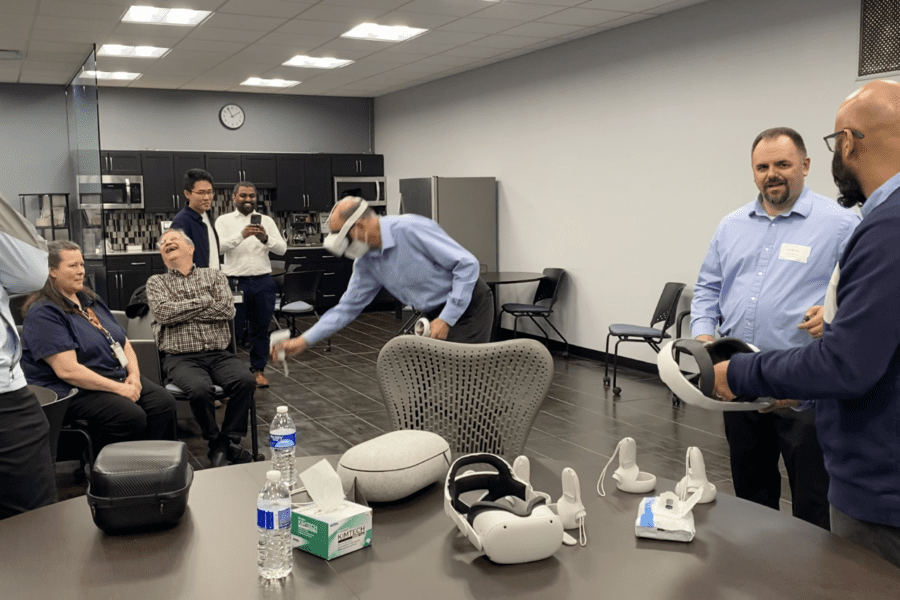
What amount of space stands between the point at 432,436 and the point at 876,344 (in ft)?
3.16

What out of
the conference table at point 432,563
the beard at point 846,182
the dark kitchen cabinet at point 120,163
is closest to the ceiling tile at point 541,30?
the dark kitchen cabinet at point 120,163

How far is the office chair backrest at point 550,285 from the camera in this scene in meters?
8.27

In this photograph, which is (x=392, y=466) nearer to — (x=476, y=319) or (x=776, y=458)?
(x=776, y=458)

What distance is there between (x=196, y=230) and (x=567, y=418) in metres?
3.15

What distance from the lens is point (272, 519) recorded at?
4.80 ft

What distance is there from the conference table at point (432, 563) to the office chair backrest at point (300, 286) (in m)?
6.86

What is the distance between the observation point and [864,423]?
169 cm

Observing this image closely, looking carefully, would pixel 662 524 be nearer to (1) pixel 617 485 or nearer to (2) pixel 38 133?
(1) pixel 617 485

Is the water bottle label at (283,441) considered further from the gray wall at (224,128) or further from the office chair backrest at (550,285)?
the gray wall at (224,128)

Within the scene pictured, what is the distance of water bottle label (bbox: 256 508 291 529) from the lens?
57.6 inches

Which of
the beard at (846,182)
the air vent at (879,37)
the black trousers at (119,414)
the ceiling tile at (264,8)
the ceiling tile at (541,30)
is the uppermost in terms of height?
the ceiling tile at (541,30)

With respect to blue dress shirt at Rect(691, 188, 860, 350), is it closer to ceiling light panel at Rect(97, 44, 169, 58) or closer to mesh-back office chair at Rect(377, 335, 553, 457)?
mesh-back office chair at Rect(377, 335, 553, 457)

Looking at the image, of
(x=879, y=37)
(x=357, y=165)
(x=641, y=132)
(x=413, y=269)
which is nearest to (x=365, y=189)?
(x=357, y=165)

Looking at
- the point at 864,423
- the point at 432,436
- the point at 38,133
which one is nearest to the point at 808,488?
the point at 864,423
